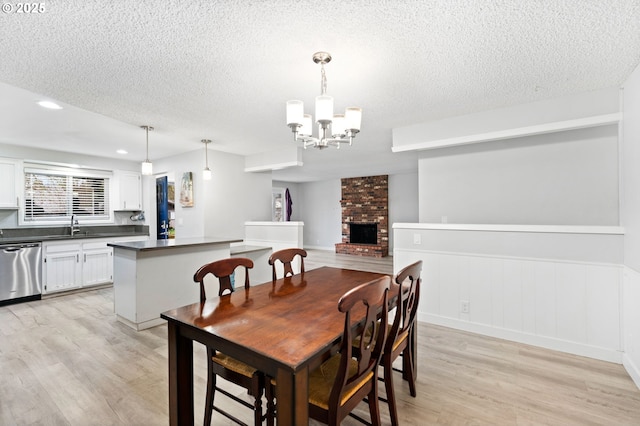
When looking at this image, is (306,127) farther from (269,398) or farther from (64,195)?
(64,195)

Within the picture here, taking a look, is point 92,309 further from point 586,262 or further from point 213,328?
point 586,262

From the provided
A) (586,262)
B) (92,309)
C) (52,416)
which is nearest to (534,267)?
(586,262)

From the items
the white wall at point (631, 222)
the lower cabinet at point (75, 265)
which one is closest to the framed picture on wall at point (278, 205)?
the lower cabinet at point (75, 265)

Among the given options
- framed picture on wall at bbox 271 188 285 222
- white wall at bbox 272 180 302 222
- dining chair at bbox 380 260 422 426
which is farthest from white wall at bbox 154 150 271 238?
white wall at bbox 272 180 302 222

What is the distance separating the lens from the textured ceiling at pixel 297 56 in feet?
5.11

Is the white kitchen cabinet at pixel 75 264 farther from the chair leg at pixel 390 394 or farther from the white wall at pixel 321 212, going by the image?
the white wall at pixel 321 212

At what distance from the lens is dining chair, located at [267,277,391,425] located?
1222 millimetres

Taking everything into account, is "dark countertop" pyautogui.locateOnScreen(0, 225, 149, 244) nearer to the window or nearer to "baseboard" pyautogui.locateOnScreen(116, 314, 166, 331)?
the window

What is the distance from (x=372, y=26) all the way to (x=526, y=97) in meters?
1.97

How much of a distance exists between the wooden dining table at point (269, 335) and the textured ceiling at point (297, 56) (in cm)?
164

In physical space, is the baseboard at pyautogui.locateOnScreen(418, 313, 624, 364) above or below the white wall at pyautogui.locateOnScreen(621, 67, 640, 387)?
below

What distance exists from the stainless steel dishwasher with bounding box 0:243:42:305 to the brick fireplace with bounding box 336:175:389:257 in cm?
667

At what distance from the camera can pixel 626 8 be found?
1.53 m

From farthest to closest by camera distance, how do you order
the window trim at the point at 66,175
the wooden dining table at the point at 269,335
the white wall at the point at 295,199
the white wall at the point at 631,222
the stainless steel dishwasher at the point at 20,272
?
the white wall at the point at 295,199, the window trim at the point at 66,175, the stainless steel dishwasher at the point at 20,272, the white wall at the point at 631,222, the wooden dining table at the point at 269,335
